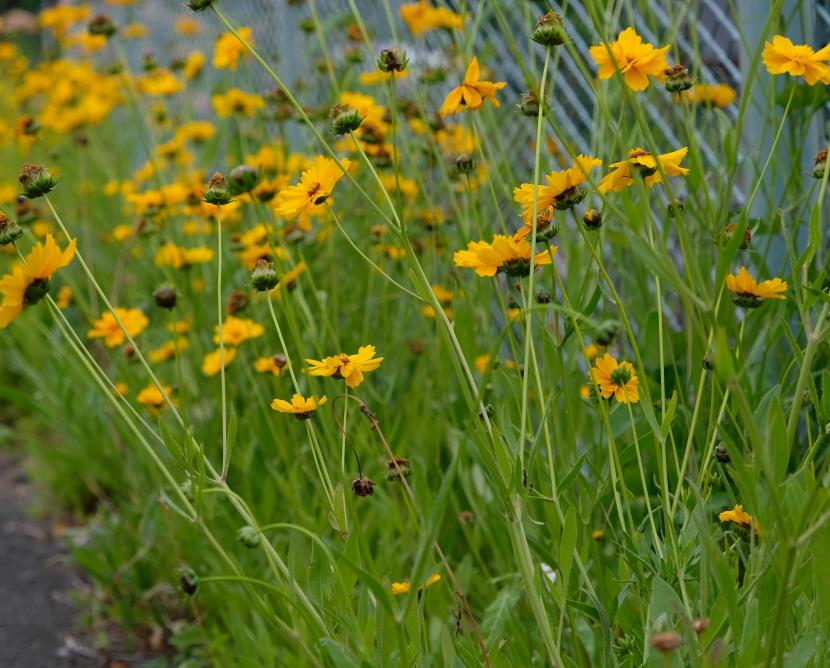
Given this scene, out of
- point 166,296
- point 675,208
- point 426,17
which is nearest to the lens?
point 675,208

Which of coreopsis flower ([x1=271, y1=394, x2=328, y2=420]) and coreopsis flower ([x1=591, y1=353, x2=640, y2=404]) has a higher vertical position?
coreopsis flower ([x1=271, y1=394, x2=328, y2=420])

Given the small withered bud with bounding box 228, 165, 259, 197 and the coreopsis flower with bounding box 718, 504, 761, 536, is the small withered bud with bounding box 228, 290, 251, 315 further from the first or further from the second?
the coreopsis flower with bounding box 718, 504, 761, 536

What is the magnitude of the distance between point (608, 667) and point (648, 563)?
15 cm

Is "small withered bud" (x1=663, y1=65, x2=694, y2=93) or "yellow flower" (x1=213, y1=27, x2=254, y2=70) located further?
"yellow flower" (x1=213, y1=27, x2=254, y2=70)

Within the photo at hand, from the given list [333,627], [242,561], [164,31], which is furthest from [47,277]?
[164,31]

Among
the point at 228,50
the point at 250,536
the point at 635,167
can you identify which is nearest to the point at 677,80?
the point at 635,167

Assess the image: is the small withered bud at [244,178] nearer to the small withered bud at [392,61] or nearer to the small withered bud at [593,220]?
the small withered bud at [392,61]

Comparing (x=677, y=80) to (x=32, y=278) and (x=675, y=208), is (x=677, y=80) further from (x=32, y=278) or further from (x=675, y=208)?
(x=32, y=278)

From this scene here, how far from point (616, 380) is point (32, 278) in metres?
0.52

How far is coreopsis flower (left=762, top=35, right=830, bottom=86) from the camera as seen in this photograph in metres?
1.01

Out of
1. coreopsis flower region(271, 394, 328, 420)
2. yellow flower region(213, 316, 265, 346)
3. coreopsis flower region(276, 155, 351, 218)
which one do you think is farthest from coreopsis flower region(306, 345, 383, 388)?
yellow flower region(213, 316, 265, 346)

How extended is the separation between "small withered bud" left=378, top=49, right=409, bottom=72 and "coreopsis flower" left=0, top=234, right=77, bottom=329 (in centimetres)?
36

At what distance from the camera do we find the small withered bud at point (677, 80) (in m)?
1.13

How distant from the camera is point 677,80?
1.14 meters
